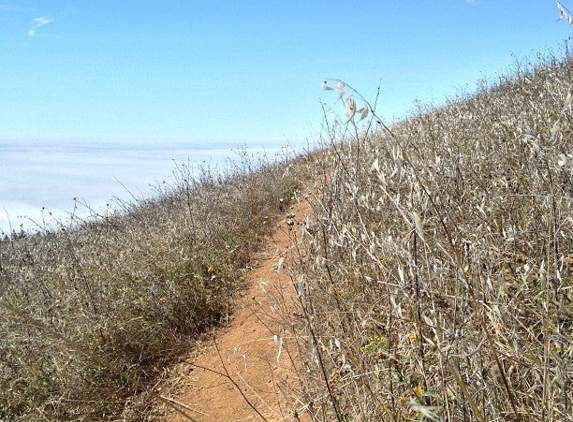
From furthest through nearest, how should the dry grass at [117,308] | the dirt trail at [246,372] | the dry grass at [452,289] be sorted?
the dry grass at [117,308], the dirt trail at [246,372], the dry grass at [452,289]

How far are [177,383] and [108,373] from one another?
522 millimetres

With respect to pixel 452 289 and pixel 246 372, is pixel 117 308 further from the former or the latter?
pixel 452 289

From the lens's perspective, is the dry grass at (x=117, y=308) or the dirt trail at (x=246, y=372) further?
the dry grass at (x=117, y=308)

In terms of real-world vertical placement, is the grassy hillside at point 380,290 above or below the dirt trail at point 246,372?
above

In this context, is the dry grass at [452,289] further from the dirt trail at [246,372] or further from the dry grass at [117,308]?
the dry grass at [117,308]

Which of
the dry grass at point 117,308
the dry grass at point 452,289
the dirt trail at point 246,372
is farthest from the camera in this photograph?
the dry grass at point 117,308

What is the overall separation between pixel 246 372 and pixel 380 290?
1.31 meters

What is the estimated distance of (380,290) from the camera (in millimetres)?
2434

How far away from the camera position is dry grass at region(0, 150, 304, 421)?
339 centimetres

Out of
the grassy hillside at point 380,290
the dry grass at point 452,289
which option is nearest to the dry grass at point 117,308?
the grassy hillside at point 380,290

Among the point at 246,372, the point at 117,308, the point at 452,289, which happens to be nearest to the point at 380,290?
the point at 452,289

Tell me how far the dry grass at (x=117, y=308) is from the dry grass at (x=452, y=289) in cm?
130

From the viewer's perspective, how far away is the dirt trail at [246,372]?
9.31 ft

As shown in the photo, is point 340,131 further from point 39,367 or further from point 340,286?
point 39,367
